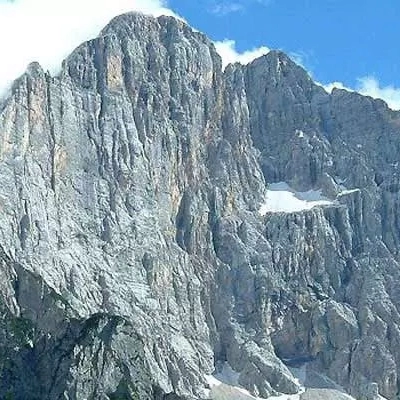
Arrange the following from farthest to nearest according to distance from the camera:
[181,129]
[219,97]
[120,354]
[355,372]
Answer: [219,97] → [181,129] → [355,372] → [120,354]

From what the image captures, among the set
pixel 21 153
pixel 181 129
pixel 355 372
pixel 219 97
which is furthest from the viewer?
pixel 219 97

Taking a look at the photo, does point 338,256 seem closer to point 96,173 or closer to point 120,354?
point 96,173

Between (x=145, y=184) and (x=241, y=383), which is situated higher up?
(x=145, y=184)

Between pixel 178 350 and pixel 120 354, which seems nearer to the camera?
pixel 120 354

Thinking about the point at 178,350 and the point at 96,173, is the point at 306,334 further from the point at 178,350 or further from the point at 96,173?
the point at 96,173

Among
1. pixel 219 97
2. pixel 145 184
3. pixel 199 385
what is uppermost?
pixel 219 97

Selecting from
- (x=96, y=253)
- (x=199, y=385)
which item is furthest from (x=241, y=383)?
(x=96, y=253)

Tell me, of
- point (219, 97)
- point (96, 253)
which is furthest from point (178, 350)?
point (219, 97)
